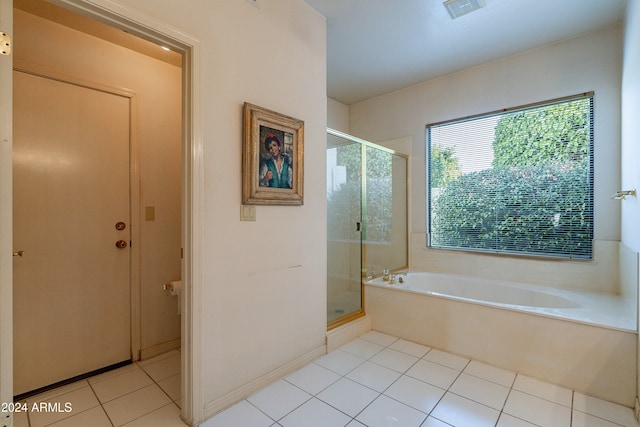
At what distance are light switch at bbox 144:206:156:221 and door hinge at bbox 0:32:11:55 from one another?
4.68ft

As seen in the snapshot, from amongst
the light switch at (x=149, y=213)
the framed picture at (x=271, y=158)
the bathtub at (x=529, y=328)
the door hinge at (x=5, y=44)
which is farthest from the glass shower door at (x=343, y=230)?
the door hinge at (x=5, y=44)

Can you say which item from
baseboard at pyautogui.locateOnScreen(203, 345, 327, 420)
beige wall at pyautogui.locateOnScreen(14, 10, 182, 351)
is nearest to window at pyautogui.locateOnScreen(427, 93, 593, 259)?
baseboard at pyautogui.locateOnScreen(203, 345, 327, 420)

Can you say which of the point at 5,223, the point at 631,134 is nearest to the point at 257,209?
the point at 5,223

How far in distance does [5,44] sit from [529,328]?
305 cm

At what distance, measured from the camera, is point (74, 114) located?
1.95m

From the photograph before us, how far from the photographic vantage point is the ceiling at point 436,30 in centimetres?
212

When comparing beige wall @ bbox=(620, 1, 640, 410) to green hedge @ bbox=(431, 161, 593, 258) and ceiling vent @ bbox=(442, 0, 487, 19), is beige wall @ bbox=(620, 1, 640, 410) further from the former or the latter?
ceiling vent @ bbox=(442, 0, 487, 19)

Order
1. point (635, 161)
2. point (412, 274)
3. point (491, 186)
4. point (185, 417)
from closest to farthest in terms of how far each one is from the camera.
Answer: point (185, 417), point (635, 161), point (491, 186), point (412, 274)

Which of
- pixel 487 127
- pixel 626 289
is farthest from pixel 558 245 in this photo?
pixel 487 127

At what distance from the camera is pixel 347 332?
99.3 inches

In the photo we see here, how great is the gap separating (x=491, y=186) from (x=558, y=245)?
77cm

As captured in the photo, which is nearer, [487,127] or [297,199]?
[297,199]

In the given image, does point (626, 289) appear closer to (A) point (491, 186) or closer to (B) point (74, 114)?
(A) point (491, 186)

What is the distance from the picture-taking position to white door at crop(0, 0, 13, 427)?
3.26 ft
